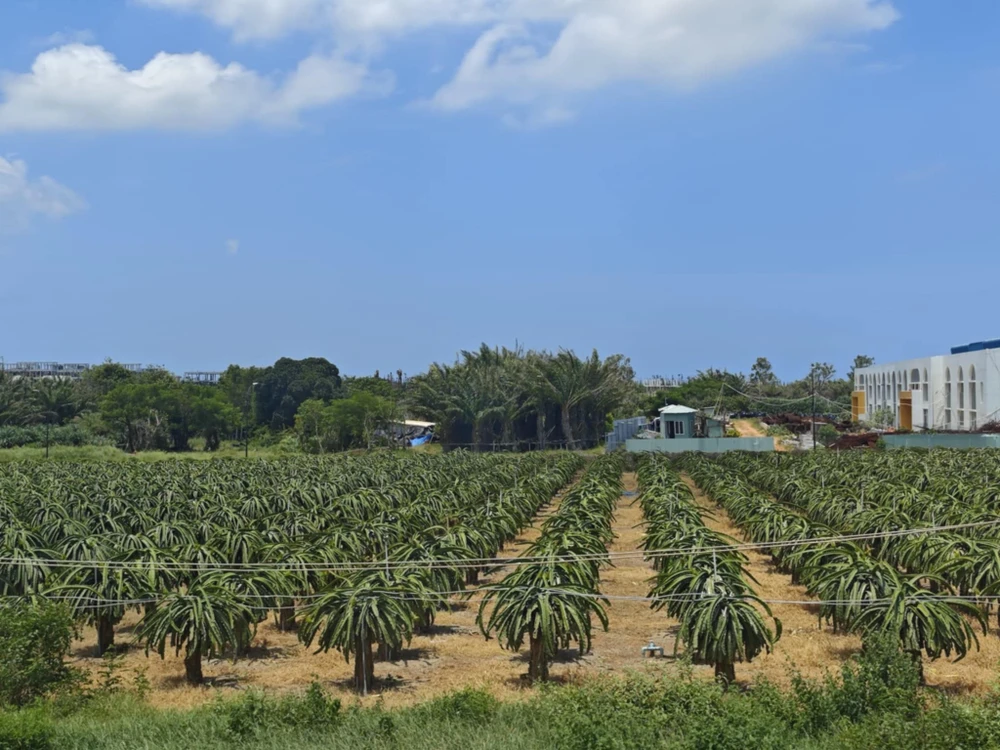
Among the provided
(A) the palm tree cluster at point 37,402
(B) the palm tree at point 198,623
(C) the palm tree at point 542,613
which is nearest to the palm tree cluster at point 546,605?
(C) the palm tree at point 542,613

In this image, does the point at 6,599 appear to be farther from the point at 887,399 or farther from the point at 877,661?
the point at 887,399

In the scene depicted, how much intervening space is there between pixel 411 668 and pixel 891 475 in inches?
940

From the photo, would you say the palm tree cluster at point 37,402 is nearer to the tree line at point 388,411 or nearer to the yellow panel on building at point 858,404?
the tree line at point 388,411

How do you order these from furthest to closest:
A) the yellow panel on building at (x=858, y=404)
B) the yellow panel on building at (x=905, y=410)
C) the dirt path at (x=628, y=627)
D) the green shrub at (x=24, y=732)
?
the yellow panel on building at (x=858, y=404), the yellow panel on building at (x=905, y=410), the dirt path at (x=628, y=627), the green shrub at (x=24, y=732)

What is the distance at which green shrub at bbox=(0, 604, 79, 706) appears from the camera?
49.1ft

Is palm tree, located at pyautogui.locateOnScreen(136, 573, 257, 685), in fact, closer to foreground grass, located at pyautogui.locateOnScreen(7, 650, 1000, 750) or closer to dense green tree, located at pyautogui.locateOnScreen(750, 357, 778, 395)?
foreground grass, located at pyautogui.locateOnScreen(7, 650, 1000, 750)

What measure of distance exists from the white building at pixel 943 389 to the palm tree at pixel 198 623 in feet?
189

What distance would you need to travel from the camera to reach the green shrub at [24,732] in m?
12.6

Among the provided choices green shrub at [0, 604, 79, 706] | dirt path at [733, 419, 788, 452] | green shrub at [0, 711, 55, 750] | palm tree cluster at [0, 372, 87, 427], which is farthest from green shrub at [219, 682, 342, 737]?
dirt path at [733, 419, 788, 452]

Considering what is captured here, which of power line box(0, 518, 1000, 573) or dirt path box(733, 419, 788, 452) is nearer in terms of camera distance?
power line box(0, 518, 1000, 573)

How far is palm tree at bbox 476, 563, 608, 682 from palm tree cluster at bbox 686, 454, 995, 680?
4028 millimetres

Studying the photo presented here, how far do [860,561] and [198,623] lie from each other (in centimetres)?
1140

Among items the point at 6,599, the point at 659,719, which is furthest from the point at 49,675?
the point at 659,719

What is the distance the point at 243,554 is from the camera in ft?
68.4
